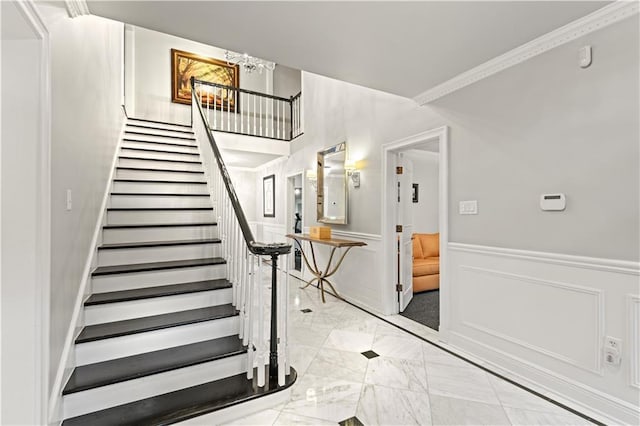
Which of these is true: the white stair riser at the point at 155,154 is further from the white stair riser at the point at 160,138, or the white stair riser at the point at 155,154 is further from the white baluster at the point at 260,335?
the white baluster at the point at 260,335

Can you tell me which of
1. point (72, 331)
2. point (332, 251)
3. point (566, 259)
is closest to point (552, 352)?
point (566, 259)

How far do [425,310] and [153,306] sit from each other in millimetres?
3060

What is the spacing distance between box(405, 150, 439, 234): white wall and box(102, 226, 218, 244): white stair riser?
391cm

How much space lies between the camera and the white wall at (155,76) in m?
6.29

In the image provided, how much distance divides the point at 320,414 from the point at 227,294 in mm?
1185

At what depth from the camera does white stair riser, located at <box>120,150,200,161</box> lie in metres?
4.16

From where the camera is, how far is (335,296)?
14.7ft

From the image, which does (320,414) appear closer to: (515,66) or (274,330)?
(274,330)

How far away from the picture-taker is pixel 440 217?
3006 mm

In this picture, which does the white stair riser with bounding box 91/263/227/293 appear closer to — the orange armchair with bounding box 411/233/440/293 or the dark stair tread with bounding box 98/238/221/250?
the dark stair tread with bounding box 98/238/221/250

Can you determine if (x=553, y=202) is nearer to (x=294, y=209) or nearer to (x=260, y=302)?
(x=260, y=302)

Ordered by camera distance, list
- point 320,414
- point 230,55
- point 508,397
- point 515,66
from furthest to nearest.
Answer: point 230,55
point 515,66
point 508,397
point 320,414

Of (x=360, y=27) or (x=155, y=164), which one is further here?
(x=155, y=164)

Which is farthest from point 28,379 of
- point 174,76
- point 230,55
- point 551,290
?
point 174,76
